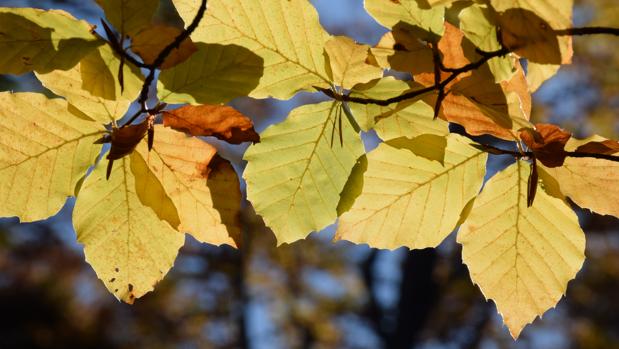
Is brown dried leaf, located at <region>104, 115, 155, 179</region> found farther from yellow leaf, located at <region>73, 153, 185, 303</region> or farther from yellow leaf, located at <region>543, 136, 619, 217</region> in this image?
yellow leaf, located at <region>543, 136, 619, 217</region>

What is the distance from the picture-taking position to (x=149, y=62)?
47cm

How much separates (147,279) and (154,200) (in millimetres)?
91

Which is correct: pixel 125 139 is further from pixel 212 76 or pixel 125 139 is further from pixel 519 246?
pixel 519 246

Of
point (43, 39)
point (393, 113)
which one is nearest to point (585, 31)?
point (393, 113)

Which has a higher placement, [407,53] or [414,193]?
[407,53]

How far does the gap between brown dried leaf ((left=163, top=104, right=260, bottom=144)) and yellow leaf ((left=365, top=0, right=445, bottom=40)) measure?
0.13 meters

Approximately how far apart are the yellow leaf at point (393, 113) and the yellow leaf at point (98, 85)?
0.18 m

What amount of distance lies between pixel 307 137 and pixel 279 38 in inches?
3.6

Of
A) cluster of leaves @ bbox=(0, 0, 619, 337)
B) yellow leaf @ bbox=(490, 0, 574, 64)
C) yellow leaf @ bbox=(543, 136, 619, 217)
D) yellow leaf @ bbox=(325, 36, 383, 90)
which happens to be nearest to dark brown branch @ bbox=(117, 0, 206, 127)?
cluster of leaves @ bbox=(0, 0, 619, 337)

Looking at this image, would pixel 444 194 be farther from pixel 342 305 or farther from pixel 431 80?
pixel 342 305

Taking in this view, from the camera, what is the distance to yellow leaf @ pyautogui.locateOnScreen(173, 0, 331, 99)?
1.61 feet

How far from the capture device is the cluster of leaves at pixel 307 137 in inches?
18.1

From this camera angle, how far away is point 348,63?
498mm

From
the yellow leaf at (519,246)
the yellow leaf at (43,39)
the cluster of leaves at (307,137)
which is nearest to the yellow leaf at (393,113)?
the cluster of leaves at (307,137)
